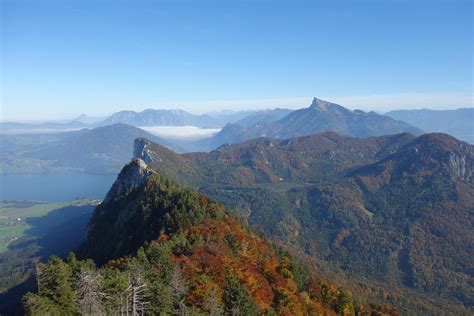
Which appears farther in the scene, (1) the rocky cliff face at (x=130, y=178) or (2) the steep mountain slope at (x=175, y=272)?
(1) the rocky cliff face at (x=130, y=178)

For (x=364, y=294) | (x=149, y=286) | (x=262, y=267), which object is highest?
(x=149, y=286)

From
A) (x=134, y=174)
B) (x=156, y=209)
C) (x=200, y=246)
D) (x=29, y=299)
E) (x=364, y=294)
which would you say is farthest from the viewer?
(x=364, y=294)

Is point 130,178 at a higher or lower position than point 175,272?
higher

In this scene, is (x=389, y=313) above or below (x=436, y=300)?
above

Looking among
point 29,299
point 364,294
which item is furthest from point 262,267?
point 364,294

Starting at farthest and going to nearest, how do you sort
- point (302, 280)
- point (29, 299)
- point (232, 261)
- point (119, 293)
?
point (302, 280) → point (232, 261) → point (119, 293) → point (29, 299)

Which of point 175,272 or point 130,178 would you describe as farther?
point 130,178

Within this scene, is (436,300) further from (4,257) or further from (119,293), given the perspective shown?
(4,257)

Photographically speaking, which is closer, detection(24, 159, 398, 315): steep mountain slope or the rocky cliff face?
detection(24, 159, 398, 315): steep mountain slope
